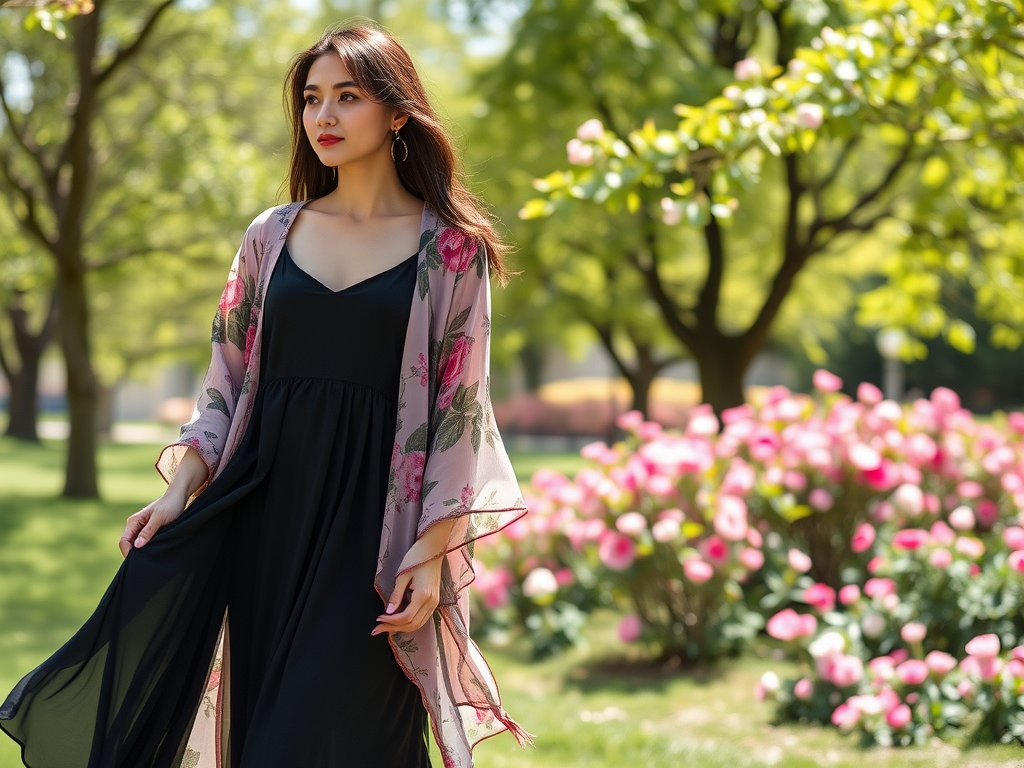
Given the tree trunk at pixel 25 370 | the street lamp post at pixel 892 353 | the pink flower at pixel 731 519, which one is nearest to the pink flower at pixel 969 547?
the pink flower at pixel 731 519

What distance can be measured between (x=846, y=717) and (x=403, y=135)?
10.5 ft

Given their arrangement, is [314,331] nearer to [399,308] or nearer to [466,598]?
[399,308]

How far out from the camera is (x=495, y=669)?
7.22 m

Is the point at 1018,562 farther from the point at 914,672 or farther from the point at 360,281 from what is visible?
the point at 360,281

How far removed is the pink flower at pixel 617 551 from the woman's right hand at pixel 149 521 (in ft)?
13.6

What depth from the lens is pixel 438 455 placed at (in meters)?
2.59

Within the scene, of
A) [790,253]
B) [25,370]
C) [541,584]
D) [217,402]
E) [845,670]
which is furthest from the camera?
[25,370]

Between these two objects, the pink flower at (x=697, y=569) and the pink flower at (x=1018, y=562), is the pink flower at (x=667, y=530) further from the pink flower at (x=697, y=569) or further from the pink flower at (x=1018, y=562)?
the pink flower at (x=1018, y=562)

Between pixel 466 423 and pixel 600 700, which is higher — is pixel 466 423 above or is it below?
above

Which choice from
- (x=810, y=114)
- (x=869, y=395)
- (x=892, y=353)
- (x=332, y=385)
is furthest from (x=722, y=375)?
(x=332, y=385)

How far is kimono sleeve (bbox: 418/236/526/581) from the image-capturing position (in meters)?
2.58

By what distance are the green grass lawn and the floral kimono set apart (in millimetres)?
2021

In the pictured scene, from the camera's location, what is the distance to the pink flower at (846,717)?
491 cm

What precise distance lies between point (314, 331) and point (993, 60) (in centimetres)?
386
